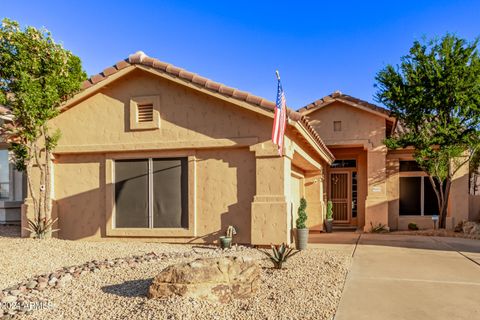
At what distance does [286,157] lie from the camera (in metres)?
9.63

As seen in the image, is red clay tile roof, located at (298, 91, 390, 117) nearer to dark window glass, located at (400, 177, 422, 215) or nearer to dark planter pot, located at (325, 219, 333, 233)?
dark window glass, located at (400, 177, 422, 215)

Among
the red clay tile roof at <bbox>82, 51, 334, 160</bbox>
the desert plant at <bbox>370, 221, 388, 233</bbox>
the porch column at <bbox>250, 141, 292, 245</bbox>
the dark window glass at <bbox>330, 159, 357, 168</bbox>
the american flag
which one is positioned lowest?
the desert plant at <bbox>370, 221, 388, 233</bbox>

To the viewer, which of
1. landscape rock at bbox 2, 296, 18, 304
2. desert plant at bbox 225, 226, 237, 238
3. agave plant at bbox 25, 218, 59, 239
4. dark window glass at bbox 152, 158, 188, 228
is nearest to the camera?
landscape rock at bbox 2, 296, 18, 304

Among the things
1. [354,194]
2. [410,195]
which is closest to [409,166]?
[410,195]

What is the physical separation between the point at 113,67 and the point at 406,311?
942cm

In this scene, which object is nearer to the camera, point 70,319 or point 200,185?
point 70,319

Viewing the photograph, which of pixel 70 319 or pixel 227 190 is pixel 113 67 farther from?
pixel 70 319

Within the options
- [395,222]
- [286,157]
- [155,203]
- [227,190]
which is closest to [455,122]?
[395,222]

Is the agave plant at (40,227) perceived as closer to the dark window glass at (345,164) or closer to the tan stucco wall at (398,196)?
the dark window glass at (345,164)

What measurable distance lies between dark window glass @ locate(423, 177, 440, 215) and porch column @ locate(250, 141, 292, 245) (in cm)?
924

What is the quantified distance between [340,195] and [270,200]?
9.07 meters

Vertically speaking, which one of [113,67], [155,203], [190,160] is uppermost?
[113,67]

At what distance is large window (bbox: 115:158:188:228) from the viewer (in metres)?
10.3

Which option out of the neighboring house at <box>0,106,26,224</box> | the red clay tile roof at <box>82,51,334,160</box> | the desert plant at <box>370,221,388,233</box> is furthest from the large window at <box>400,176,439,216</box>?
the neighboring house at <box>0,106,26,224</box>
